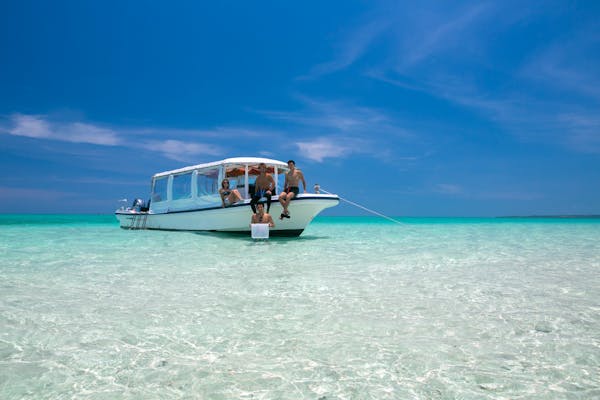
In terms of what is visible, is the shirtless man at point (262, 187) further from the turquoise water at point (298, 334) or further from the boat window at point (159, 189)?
the turquoise water at point (298, 334)

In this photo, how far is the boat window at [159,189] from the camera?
60.0ft

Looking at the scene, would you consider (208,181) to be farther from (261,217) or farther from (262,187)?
(261,217)

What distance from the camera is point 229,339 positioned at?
3.30 meters

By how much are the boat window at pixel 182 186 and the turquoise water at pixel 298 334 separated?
9687 millimetres

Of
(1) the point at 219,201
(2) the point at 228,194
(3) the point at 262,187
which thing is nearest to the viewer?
(3) the point at 262,187

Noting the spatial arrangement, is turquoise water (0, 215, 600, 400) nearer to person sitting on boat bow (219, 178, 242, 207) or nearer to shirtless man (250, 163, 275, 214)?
shirtless man (250, 163, 275, 214)

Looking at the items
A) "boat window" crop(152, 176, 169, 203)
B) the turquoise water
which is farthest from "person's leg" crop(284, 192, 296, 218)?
"boat window" crop(152, 176, 169, 203)

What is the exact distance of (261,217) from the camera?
13398 millimetres

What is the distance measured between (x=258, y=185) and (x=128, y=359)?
35.4 feet

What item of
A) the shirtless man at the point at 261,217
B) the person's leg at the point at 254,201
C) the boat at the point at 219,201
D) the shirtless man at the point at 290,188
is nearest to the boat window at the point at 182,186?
the boat at the point at 219,201

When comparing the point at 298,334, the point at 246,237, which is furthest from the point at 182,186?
the point at 298,334

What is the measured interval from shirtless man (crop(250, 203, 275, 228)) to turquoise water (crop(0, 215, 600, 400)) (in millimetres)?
6401

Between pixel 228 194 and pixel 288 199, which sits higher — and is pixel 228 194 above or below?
above

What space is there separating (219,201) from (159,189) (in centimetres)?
546
